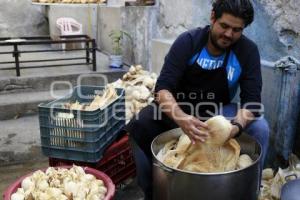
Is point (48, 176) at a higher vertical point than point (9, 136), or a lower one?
higher

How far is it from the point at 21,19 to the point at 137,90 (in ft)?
18.2

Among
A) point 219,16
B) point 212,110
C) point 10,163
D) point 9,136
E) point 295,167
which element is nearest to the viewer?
point 219,16

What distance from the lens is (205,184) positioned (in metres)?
1.81

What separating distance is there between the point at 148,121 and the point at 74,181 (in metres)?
0.64

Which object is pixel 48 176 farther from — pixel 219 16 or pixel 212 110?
pixel 219 16

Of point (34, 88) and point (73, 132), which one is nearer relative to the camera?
point (73, 132)

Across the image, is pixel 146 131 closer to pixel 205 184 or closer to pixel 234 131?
pixel 234 131

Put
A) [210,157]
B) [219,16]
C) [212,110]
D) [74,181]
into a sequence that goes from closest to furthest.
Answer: [210,157] → [219,16] → [74,181] → [212,110]

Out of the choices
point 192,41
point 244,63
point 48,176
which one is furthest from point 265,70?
point 48,176

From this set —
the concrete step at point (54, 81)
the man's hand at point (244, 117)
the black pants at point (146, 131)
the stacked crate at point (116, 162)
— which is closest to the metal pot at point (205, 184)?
the man's hand at point (244, 117)

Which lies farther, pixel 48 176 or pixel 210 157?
pixel 48 176

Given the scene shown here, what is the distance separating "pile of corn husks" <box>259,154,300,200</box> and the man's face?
1.09 meters

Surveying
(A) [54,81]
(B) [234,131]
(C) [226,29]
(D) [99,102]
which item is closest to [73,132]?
(D) [99,102]

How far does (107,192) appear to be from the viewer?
239 cm
